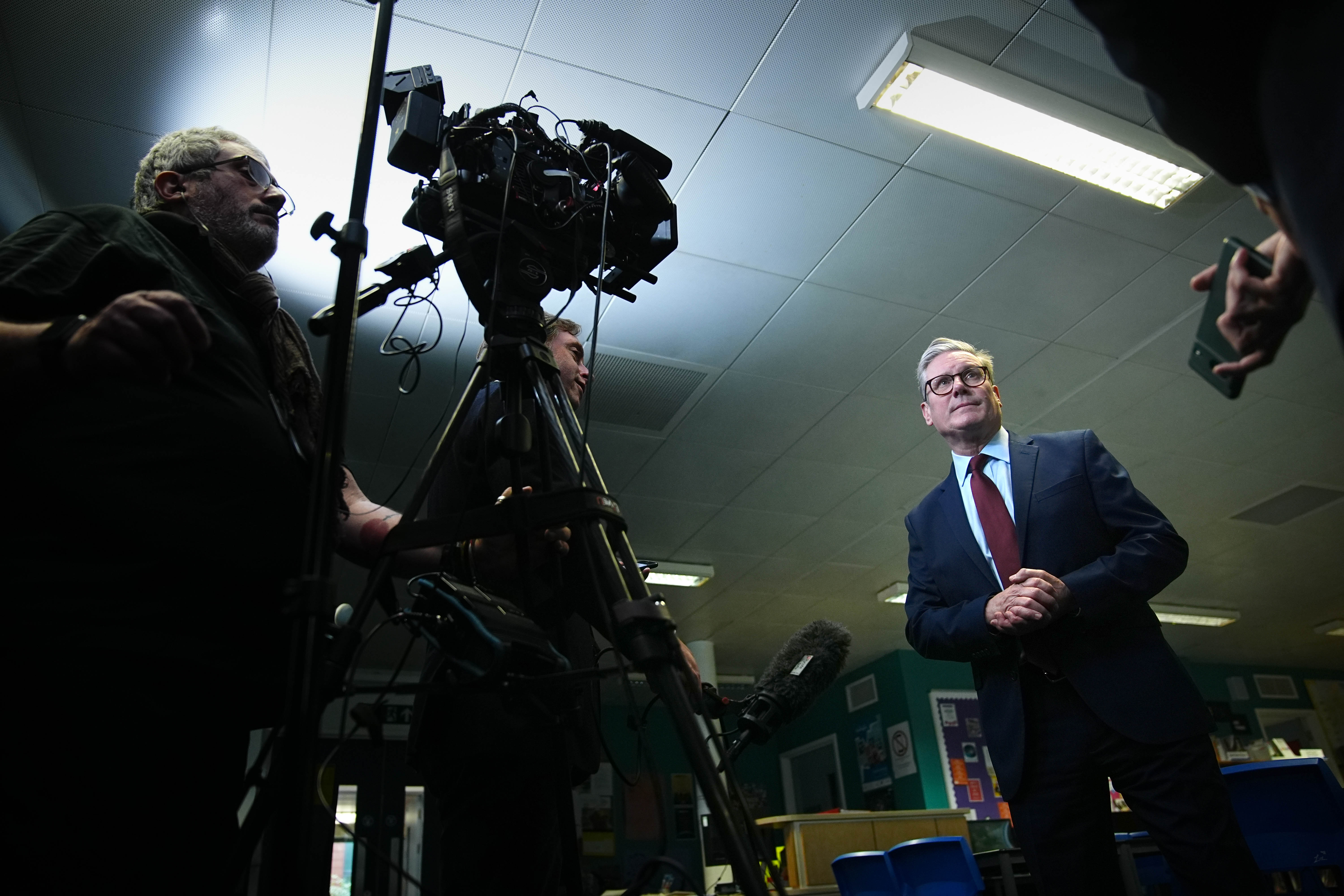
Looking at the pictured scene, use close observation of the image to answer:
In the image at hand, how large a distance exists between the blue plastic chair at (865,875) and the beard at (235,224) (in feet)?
10.3

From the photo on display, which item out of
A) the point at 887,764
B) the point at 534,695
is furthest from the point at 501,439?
the point at 887,764

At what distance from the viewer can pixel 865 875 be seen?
353 centimetres

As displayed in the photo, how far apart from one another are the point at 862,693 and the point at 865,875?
6354 millimetres

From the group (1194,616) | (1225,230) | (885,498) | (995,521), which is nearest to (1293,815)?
(995,521)

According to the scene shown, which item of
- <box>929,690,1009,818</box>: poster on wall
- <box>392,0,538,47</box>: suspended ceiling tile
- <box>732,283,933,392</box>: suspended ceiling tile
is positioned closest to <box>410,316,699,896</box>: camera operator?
<box>392,0,538,47</box>: suspended ceiling tile

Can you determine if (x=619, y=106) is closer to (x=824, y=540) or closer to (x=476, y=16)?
(x=476, y=16)

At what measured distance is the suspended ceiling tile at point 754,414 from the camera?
4.54 metres

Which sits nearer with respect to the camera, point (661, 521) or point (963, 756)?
point (661, 521)

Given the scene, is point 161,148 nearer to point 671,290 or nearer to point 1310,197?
point 1310,197

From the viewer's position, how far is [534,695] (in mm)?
1006

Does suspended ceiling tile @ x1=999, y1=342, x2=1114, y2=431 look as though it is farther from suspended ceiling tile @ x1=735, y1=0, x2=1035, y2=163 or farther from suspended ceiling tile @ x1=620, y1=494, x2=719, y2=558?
suspended ceiling tile @ x1=620, y1=494, x2=719, y2=558

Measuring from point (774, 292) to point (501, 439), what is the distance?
291cm

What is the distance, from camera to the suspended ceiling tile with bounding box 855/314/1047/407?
4.21 m

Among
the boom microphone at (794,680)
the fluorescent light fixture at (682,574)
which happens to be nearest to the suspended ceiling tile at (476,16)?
the boom microphone at (794,680)
